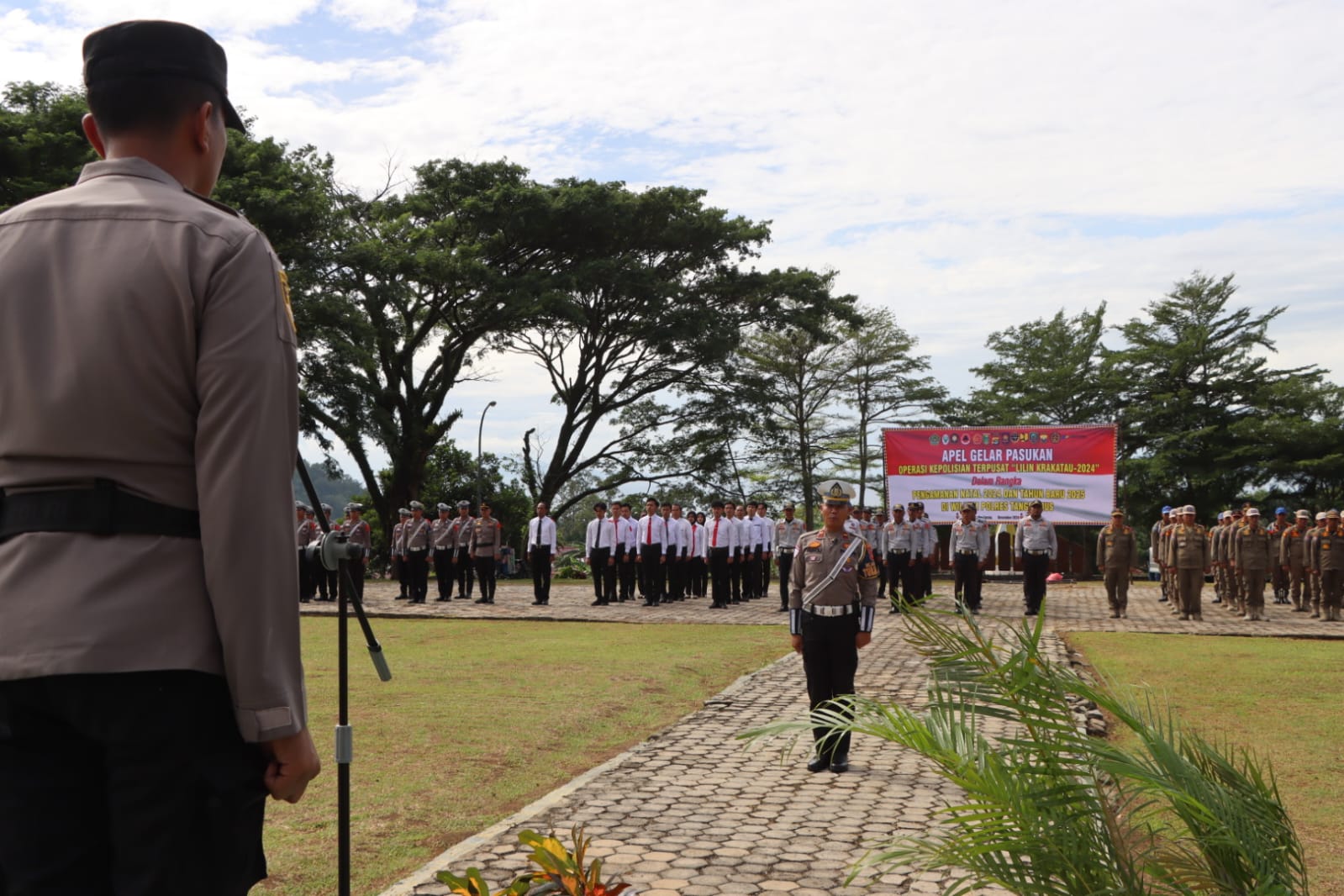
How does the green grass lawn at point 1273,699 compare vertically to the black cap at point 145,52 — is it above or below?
below

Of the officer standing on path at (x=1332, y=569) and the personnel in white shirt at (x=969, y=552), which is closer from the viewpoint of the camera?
the officer standing on path at (x=1332, y=569)

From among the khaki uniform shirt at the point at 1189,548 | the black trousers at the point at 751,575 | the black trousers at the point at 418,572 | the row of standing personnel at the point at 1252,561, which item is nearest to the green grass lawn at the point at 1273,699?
the khaki uniform shirt at the point at 1189,548

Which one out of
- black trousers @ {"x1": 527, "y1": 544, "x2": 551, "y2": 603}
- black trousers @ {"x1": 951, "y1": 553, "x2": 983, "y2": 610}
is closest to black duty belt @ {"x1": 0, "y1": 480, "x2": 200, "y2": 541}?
black trousers @ {"x1": 951, "y1": 553, "x2": 983, "y2": 610}

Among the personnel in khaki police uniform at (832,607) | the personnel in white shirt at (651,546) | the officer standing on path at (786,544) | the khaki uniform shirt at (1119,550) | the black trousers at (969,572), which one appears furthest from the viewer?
the personnel in white shirt at (651,546)

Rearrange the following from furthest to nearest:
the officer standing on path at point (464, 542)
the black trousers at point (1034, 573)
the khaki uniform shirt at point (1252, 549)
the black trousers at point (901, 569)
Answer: the officer standing on path at point (464, 542) < the black trousers at point (901, 569) < the khaki uniform shirt at point (1252, 549) < the black trousers at point (1034, 573)

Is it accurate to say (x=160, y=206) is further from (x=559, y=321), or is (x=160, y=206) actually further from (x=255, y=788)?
(x=559, y=321)

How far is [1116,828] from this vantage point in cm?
272

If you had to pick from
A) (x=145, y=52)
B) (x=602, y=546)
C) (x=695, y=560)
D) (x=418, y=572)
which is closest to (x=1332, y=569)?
(x=695, y=560)

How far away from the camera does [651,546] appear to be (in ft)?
75.3

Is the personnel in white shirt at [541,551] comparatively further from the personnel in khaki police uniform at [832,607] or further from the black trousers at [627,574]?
the personnel in khaki police uniform at [832,607]

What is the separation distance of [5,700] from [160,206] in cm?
79

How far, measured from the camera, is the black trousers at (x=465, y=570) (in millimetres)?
23656

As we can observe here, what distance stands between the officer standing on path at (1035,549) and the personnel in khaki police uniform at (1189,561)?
2.22 metres

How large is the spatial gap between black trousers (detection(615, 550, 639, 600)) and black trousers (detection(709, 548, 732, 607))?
166 cm
